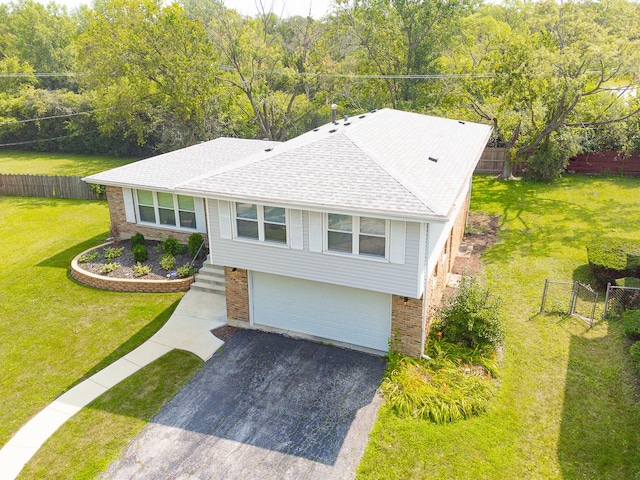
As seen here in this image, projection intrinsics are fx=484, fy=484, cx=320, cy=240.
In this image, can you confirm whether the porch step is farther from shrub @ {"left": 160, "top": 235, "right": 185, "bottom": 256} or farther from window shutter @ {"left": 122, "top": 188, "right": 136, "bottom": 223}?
window shutter @ {"left": 122, "top": 188, "right": 136, "bottom": 223}

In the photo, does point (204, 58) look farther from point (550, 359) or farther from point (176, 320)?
point (550, 359)

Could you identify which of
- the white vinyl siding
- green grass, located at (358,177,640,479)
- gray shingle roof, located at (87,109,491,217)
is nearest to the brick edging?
the white vinyl siding

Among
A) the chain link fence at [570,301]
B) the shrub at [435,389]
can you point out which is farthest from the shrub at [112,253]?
the chain link fence at [570,301]

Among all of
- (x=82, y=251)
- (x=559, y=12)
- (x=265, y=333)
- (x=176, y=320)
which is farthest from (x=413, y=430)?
(x=559, y=12)

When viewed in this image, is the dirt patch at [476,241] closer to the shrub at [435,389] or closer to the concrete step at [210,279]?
the shrub at [435,389]

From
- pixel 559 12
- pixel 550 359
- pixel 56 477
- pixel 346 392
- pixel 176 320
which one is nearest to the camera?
pixel 56 477

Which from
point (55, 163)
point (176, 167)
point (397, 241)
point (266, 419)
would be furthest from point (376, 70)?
point (55, 163)

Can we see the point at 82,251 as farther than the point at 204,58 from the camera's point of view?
No

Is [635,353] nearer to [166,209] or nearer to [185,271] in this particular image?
[185,271]
